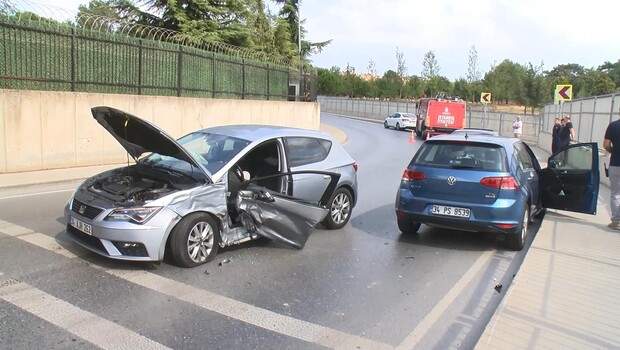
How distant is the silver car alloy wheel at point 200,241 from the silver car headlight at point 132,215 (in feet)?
1.75

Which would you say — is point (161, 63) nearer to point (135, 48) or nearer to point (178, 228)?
point (135, 48)

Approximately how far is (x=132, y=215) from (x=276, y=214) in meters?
1.78

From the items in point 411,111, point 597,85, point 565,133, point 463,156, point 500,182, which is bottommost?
point 411,111

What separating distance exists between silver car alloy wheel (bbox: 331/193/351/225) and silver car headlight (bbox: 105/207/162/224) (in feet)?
11.0

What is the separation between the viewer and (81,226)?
5.84m

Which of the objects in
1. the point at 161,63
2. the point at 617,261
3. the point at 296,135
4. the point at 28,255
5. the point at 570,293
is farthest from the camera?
the point at 161,63

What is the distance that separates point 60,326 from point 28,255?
6.77 ft

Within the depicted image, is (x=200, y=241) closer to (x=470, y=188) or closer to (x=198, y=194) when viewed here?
(x=198, y=194)

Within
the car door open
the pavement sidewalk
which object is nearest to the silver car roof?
the pavement sidewalk

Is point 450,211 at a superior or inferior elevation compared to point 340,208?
superior

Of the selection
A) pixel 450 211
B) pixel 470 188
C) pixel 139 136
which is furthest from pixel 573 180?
pixel 139 136

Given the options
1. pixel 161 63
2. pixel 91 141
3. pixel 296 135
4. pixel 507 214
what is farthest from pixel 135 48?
pixel 507 214

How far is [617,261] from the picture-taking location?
279 inches

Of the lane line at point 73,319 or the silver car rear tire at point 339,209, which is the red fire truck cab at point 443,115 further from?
the lane line at point 73,319
